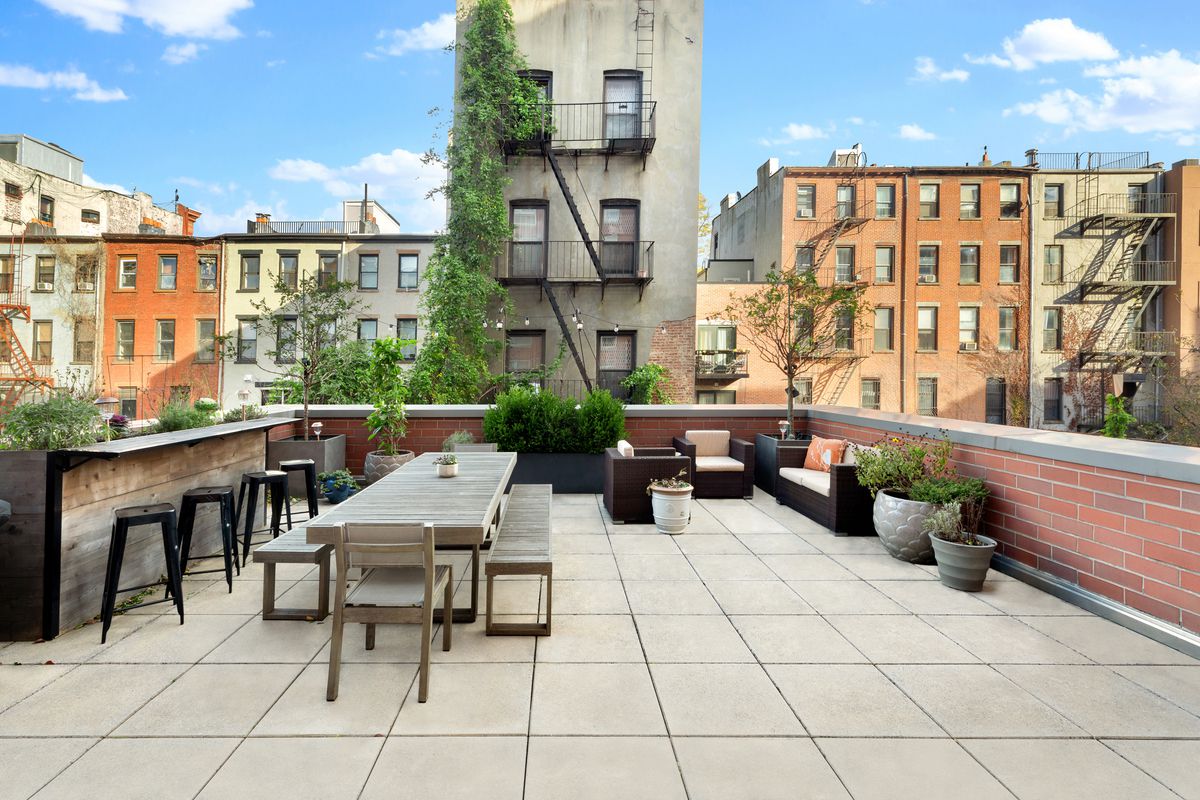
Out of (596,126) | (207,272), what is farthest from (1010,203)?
(207,272)

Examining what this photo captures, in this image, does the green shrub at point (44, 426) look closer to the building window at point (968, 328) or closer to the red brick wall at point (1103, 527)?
the red brick wall at point (1103, 527)

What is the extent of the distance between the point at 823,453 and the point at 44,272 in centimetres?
3016

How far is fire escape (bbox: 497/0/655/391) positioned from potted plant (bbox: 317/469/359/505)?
7566 millimetres

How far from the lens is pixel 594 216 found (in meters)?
14.6

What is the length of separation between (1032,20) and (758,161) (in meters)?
9.63

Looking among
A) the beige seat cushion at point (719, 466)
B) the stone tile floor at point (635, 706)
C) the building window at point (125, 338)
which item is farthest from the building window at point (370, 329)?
the stone tile floor at point (635, 706)

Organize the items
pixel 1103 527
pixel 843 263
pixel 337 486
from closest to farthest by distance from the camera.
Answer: pixel 1103 527
pixel 337 486
pixel 843 263

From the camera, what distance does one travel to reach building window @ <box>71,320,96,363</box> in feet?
75.4

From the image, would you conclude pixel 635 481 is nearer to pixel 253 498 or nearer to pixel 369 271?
pixel 253 498

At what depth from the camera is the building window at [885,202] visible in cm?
2239

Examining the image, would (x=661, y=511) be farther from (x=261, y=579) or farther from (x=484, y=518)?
(x=261, y=579)

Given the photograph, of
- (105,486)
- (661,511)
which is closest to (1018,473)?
(661,511)

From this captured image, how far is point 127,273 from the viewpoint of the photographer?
23188 millimetres

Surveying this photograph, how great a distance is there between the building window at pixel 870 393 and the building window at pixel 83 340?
3105 cm
